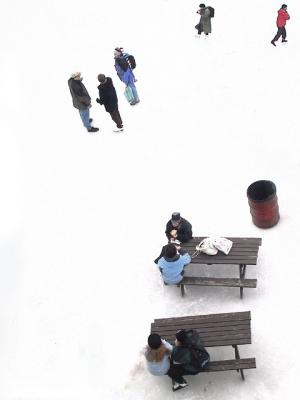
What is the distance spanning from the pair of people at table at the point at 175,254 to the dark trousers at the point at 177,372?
58.3 inches

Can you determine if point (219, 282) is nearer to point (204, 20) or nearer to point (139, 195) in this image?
point (139, 195)

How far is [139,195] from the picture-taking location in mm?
10664

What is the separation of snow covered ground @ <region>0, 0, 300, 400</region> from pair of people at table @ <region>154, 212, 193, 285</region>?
532 millimetres

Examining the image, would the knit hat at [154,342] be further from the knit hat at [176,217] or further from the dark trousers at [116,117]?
the dark trousers at [116,117]

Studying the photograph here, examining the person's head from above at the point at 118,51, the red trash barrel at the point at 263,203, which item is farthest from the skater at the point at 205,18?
the red trash barrel at the point at 263,203

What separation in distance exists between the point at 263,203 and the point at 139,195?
9.28ft

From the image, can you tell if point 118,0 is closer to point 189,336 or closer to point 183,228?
point 183,228

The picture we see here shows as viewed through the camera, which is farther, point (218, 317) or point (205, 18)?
point (205, 18)

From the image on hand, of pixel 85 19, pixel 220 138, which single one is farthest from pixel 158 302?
pixel 85 19

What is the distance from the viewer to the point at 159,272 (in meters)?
8.90

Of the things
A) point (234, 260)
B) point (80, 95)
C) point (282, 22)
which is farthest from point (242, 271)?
point (282, 22)

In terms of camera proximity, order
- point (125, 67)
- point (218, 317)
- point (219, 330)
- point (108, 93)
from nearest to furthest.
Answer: point (219, 330) < point (218, 317) < point (108, 93) < point (125, 67)

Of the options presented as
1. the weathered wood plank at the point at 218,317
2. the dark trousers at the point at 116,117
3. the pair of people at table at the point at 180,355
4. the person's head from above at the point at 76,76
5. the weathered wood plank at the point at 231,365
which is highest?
the person's head from above at the point at 76,76

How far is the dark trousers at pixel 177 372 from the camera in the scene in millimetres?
6961
